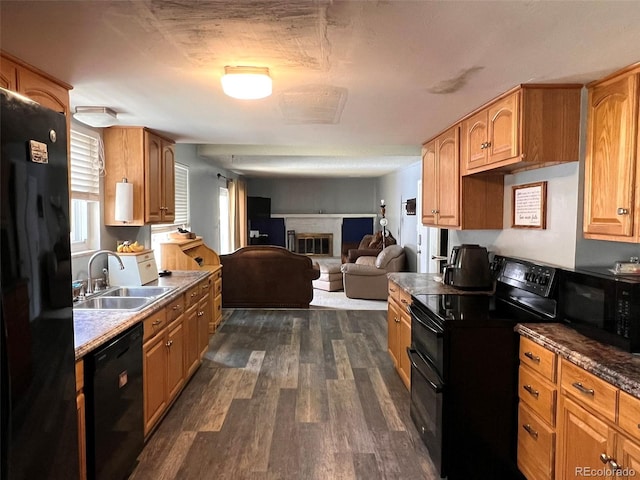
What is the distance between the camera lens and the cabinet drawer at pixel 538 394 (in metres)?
1.92

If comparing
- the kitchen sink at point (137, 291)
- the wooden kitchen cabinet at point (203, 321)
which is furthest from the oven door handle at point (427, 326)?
the wooden kitchen cabinet at point (203, 321)

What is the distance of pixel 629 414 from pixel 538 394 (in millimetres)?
557

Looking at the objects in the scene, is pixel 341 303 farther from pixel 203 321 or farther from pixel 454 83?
pixel 454 83

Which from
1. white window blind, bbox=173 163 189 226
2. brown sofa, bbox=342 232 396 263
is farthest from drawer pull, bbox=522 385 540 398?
brown sofa, bbox=342 232 396 263

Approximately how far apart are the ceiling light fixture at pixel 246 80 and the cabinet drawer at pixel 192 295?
182 cm

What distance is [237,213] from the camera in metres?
9.21

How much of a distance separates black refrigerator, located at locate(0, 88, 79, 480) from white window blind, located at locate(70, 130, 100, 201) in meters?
1.82

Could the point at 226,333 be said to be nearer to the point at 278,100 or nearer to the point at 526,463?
the point at 278,100

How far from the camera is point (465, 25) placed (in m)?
1.61

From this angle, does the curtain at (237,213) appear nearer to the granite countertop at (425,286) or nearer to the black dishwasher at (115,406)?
the granite countertop at (425,286)

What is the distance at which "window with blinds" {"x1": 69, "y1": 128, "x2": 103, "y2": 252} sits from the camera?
123 inches

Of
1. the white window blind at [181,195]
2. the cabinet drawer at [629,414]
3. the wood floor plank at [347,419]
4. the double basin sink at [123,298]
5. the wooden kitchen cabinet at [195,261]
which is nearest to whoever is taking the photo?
the cabinet drawer at [629,414]

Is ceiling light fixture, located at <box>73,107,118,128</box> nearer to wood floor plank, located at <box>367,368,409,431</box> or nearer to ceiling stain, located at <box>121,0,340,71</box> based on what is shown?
ceiling stain, located at <box>121,0,340,71</box>

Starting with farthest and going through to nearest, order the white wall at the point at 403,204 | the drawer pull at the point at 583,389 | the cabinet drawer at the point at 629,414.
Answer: the white wall at the point at 403,204 → the drawer pull at the point at 583,389 → the cabinet drawer at the point at 629,414
